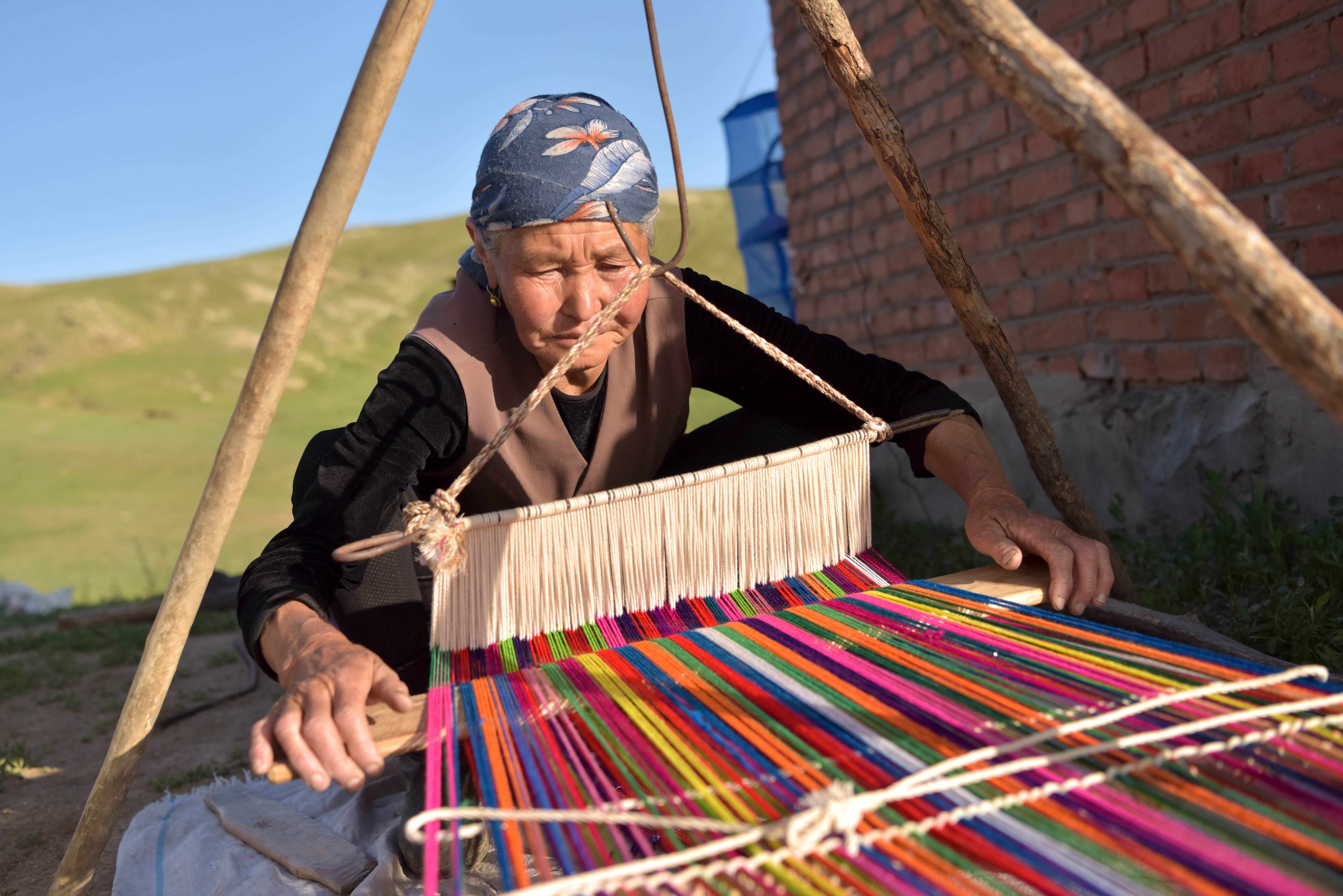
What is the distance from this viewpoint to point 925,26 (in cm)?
341

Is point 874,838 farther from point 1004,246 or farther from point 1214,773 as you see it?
point 1004,246

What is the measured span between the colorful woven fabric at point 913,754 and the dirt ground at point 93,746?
4.95ft

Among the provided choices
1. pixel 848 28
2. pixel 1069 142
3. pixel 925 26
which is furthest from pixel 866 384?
pixel 925 26

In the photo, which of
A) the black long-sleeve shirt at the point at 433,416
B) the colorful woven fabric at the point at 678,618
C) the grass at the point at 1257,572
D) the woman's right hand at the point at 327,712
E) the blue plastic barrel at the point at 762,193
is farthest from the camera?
the blue plastic barrel at the point at 762,193

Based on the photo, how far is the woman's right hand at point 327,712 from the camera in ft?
3.47

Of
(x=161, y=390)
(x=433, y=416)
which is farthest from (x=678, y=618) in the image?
(x=161, y=390)

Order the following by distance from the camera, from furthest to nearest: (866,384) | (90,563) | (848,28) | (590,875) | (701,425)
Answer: (90,563), (701,425), (866,384), (848,28), (590,875)

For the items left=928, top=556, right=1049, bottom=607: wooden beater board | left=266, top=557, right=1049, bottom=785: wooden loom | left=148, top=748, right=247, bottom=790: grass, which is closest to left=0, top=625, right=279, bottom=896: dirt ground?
left=148, top=748, right=247, bottom=790: grass

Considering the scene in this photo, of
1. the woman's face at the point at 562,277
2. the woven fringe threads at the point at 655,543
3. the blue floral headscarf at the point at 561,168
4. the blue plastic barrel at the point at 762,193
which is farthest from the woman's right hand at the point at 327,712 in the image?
the blue plastic barrel at the point at 762,193

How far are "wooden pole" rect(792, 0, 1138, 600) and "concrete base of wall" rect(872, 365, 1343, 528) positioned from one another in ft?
2.62

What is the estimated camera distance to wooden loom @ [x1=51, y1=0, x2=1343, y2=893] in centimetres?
82

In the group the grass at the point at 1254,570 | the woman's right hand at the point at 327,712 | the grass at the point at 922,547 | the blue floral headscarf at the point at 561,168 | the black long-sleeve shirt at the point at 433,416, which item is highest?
the blue floral headscarf at the point at 561,168

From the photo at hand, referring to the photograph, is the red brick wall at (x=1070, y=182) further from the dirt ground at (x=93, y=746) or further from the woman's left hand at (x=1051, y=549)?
the dirt ground at (x=93, y=746)

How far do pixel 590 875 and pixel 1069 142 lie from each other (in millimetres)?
853
